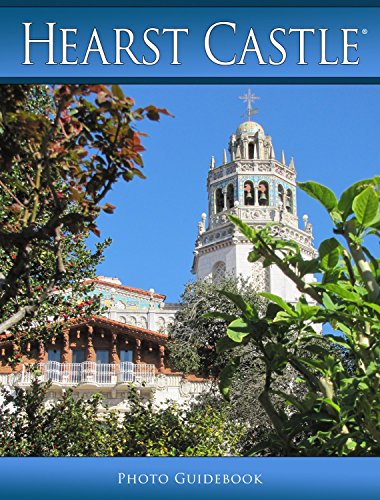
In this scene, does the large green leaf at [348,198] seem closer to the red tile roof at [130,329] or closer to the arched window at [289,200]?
the red tile roof at [130,329]

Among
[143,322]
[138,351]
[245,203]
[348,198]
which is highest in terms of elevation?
[245,203]

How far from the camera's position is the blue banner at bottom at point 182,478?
20.5 feet

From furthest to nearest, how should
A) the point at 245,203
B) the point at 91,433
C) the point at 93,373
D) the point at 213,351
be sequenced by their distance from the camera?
the point at 245,203
the point at 93,373
the point at 213,351
the point at 91,433

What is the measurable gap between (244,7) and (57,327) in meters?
9.44

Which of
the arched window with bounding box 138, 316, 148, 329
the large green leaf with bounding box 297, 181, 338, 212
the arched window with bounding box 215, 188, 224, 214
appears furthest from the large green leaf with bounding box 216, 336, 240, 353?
the arched window with bounding box 215, 188, 224, 214

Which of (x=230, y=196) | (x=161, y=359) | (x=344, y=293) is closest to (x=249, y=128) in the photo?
(x=230, y=196)

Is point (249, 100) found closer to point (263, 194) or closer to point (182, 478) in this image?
point (263, 194)

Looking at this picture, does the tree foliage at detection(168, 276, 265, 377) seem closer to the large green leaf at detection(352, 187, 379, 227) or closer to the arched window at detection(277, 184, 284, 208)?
the arched window at detection(277, 184, 284, 208)

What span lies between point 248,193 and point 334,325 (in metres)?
33.4

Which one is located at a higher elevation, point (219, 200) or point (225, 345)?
point (219, 200)

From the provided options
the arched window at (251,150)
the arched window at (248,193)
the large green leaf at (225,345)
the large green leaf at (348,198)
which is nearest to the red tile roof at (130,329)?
the arched window at (248,193)

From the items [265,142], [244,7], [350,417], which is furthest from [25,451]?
[265,142]

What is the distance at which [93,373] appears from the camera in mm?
29578

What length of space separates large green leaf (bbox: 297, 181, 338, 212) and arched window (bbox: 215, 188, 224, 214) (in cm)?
→ 3454
